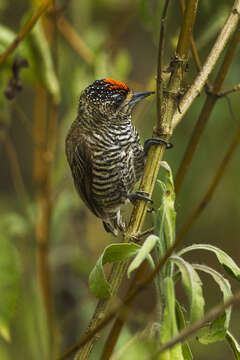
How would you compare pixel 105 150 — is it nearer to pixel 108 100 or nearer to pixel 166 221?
pixel 108 100

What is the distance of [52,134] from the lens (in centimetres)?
313

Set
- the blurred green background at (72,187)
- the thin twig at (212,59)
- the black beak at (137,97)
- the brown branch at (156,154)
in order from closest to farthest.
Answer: the brown branch at (156,154) < the thin twig at (212,59) < the blurred green background at (72,187) < the black beak at (137,97)

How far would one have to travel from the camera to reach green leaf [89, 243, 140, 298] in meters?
1.47

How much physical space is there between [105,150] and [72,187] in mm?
961

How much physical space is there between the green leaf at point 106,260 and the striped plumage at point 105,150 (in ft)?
4.30

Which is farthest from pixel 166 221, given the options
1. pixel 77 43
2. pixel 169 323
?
pixel 77 43

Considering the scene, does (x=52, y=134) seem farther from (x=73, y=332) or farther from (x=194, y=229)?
(x=194, y=229)

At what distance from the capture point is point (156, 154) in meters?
1.67

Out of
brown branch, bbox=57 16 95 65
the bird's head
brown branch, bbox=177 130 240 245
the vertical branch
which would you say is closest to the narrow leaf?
brown branch, bbox=177 130 240 245

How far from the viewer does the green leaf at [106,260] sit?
1.47 m

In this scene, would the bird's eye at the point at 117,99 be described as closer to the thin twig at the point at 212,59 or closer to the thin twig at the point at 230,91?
the thin twig at the point at 230,91

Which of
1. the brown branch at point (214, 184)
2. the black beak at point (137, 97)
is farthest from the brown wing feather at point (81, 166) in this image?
the brown branch at point (214, 184)

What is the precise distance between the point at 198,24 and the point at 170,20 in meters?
0.20

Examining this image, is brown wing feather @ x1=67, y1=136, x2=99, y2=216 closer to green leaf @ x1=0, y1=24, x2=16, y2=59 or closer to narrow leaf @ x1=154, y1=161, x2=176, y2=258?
green leaf @ x1=0, y1=24, x2=16, y2=59
